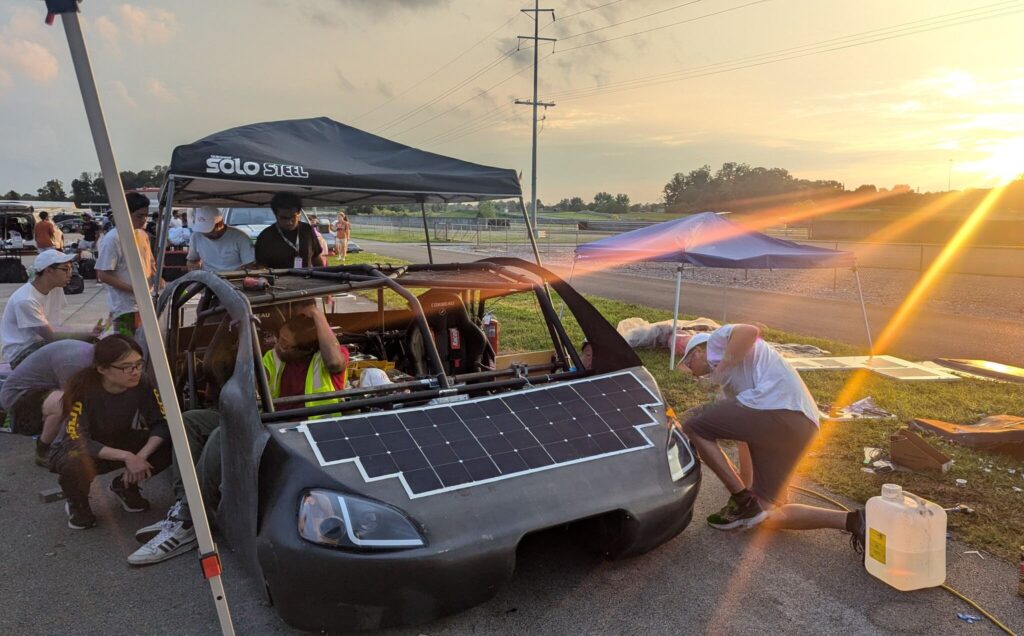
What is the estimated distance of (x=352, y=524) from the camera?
2561 millimetres

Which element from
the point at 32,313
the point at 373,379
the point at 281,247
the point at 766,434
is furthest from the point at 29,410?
the point at 766,434

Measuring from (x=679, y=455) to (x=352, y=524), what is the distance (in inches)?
64.5

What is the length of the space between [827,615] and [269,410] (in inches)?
106

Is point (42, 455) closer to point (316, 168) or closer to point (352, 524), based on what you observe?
point (316, 168)

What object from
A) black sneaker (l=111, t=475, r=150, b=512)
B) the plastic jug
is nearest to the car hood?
the plastic jug

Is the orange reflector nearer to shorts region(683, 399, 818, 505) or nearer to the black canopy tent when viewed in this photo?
shorts region(683, 399, 818, 505)

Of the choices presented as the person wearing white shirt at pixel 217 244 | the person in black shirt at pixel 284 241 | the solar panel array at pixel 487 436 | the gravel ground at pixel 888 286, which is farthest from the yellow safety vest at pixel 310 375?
the gravel ground at pixel 888 286

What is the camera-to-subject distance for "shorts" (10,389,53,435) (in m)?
4.81

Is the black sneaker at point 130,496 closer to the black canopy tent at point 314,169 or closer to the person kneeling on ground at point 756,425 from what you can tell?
the black canopy tent at point 314,169

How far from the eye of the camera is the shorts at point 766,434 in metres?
3.66

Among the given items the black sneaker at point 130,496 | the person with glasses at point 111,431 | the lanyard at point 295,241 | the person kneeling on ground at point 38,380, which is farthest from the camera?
the lanyard at point 295,241

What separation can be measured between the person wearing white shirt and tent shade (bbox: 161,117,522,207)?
1.05 feet

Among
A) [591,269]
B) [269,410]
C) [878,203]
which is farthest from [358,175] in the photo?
[878,203]

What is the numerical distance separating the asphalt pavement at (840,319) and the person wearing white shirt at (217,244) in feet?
25.1
